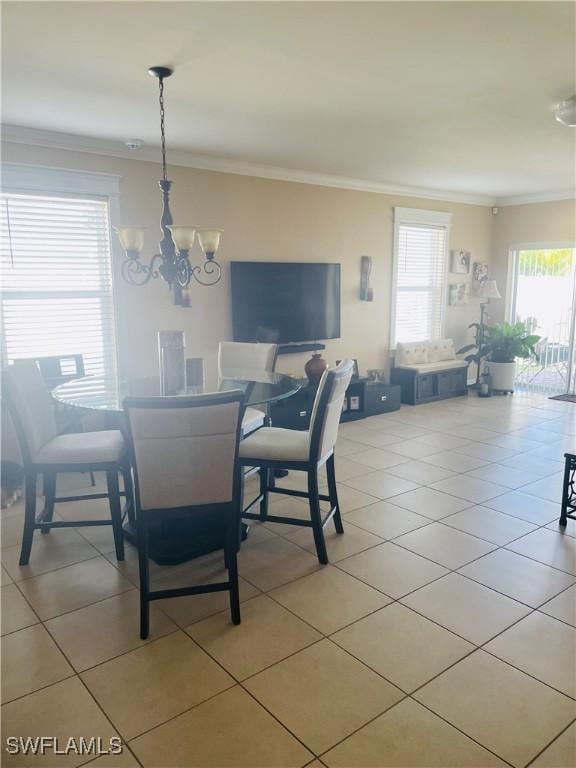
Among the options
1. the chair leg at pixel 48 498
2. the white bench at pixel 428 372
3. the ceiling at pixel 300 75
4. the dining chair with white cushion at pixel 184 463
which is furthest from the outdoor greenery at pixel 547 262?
the chair leg at pixel 48 498

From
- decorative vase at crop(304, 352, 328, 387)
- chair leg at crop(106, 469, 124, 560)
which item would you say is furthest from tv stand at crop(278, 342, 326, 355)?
chair leg at crop(106, 469, 124, 560)

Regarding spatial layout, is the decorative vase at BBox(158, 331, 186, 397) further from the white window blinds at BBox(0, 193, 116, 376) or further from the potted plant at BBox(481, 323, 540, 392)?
the potted plant at BBox(481, 323, 540, 392)

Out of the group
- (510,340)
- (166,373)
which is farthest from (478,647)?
(510,340)

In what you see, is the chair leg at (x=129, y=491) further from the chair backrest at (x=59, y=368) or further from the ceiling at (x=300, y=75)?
the ceiling at (x=300, y=75)

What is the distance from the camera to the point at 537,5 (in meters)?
2.16

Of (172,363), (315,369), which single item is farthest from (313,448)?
(315,369)

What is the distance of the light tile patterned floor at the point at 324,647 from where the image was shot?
178 centimetres

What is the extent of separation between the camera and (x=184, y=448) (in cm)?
226

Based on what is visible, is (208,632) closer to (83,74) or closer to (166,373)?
(166,373)

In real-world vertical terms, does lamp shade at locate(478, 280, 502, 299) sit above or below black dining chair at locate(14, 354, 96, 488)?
above

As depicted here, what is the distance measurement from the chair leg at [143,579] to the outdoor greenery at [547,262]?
6707mm

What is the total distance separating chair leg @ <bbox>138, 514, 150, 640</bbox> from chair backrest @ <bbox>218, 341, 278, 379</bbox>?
194 cm

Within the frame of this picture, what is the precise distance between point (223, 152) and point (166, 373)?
236 centimetres

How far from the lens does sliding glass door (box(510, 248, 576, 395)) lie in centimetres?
719
